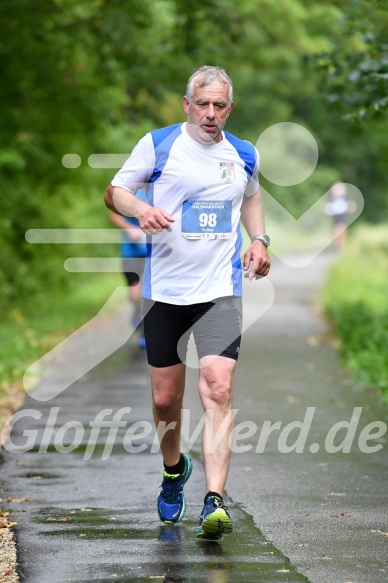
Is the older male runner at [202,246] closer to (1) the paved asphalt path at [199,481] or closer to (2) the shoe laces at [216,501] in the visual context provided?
(2) the shoe laces at [216,501]

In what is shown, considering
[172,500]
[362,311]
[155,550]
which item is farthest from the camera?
[362,311]

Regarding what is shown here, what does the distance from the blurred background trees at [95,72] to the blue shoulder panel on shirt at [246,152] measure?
15.0 feet

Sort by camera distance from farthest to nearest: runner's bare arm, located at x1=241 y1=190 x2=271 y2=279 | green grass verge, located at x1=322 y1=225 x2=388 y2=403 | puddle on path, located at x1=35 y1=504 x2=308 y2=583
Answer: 1. green grass verge, located at x1=322 y1=225 x2=388 y2=403
2. runner's bare arm, located at x1=241 y1=190 x2=271 y2=279
3. puddle on path, located at x1=35 y1=504 x2=308 y2=583

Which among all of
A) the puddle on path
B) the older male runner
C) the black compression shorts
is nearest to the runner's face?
the older male runner

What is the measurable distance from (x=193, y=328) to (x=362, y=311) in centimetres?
969

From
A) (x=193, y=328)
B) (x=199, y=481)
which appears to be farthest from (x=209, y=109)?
(x=199, y=481)

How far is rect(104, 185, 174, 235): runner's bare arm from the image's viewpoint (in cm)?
565

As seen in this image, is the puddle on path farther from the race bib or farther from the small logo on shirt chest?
the small logo on shirt chest

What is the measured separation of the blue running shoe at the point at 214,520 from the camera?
5.69 meters

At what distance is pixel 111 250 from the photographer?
31484 mm

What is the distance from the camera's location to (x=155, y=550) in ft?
18.5

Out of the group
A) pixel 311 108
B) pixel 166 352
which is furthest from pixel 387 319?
pixel 311 108

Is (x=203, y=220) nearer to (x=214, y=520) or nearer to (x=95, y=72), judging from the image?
(x=214, y=520)

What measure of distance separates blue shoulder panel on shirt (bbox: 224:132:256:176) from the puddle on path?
1.73m
